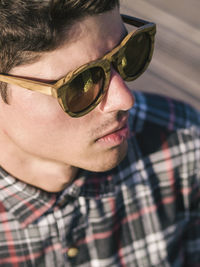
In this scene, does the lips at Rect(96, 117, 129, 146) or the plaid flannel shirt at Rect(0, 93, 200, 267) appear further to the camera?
the plaid flannel shirt at Rect(0, 93, 200, 267)

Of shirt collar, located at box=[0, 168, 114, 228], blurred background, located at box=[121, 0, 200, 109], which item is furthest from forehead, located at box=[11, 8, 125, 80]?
blurred background, located at box=[121, 0, 200, 109]

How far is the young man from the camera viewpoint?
3.84 ft

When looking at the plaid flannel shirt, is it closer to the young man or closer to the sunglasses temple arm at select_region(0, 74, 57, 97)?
the young man

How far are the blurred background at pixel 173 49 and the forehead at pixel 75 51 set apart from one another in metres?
1.72

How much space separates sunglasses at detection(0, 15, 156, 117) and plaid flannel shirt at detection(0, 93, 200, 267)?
0.41m

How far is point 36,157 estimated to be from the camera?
1.52m

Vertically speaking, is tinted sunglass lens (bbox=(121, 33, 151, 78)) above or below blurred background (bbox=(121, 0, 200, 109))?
above

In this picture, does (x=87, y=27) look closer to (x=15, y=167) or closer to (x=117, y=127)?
(x=117, y=127)

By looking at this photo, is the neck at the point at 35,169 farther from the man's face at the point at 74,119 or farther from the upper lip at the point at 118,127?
the upper lip at the point at 118,127

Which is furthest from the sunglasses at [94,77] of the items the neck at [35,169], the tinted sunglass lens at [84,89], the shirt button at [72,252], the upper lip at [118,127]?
the shirt button at [72,252]

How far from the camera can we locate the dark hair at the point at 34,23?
1090 millimetres

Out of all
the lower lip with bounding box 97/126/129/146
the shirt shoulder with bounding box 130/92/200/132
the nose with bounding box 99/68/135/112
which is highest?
the nose with bounding box 99/68/135/112

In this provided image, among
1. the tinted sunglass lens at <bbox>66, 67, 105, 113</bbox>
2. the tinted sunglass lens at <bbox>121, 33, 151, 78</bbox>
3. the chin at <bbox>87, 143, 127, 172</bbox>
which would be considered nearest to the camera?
the tinted sunglass lens at <bbox>66, 67, 105, 113</bbox>

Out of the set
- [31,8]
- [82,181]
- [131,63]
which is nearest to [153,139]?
[82,181]
